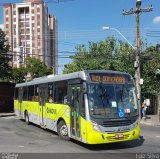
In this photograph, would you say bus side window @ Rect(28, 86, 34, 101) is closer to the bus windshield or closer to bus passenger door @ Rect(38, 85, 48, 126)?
bus passenger door @ Rect(38, 85, 48, 126)

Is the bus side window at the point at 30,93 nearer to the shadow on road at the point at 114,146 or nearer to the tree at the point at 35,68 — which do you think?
the shadow on road at the point at 114,146

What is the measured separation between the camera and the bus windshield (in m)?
12.5

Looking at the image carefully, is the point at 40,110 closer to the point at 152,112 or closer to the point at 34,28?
the point at 152,112

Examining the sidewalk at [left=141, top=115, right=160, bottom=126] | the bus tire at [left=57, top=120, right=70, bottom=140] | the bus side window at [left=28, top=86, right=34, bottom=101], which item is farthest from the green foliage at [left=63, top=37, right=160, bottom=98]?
the bus tire at [left=57, top=120, right=70, bottom=140]

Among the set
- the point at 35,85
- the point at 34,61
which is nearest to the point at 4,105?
the point at 35,85

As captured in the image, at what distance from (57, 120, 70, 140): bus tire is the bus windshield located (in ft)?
7.90

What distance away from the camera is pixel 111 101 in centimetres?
1276

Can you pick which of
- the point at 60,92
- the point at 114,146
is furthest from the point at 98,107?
the point at 60,92

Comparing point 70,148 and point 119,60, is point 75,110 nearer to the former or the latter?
point 70,148

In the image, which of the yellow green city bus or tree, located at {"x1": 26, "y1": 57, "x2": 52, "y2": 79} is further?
tree, located at {"x1": 26, "y1": 57, "x2": 52, "y2": 79}

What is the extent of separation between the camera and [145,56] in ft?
110

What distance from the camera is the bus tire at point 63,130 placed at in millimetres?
14617

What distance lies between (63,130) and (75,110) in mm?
1560

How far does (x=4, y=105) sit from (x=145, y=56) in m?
14.5
